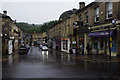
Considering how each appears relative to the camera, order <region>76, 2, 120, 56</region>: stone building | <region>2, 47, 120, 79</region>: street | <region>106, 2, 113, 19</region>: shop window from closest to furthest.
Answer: <region>2, 47, 120, 79</region>: street
<region>76, 2, 120, 56</region>: stone building
<region>106, 2, 113, 19</region>: shop window

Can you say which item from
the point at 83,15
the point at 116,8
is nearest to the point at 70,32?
the point at 83,15

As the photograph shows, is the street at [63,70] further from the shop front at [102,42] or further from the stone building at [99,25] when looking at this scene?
the stone building at [99,25]

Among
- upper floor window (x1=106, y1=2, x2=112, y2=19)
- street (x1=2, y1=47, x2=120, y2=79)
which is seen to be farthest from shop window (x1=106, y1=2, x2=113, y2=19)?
street (x1=2, y1=47, x2=120, y2=79)

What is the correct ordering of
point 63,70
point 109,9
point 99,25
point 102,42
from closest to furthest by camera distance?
1. point 63,70
2. point 109,9
3. point 99,25
4. point 102,42

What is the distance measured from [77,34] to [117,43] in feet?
39.5

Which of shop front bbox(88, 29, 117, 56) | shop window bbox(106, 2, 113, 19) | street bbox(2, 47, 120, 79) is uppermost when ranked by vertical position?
shop window bbox(106, 2, 113, 19)

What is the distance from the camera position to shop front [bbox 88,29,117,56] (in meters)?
18.1

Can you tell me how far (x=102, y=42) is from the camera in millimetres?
21172

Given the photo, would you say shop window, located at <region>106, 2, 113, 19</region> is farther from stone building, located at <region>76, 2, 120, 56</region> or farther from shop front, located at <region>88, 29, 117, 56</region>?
shop front, located at <region>88, 29, 117, 56</region>

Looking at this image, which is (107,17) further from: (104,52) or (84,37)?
(84,37)

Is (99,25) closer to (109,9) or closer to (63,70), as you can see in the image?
(109,9)

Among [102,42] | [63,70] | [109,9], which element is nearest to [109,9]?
[109,9]

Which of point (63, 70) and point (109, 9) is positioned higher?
point (109, 9)

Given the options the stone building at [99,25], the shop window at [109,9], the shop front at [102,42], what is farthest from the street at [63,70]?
the shop window at [109,9]
